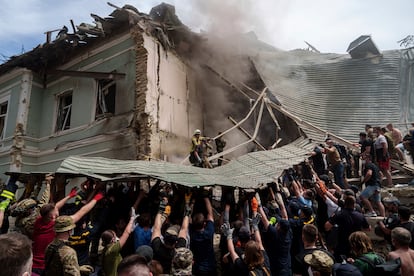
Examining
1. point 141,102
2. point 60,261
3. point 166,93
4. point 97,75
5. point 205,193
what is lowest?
point 60,261

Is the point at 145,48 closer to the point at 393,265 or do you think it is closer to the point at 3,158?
the point at 3,158

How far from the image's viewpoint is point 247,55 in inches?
501

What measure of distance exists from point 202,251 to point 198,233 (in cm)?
23

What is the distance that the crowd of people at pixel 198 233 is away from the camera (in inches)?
113

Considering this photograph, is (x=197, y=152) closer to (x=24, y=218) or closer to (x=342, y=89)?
(x=24, y=218)

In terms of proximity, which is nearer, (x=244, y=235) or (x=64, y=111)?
(x=244, y=235)

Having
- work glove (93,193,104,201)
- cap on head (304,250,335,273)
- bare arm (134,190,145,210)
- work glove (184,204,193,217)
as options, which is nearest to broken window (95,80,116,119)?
bare arm (134,190,145,210)

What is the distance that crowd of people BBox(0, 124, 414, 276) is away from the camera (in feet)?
9.43

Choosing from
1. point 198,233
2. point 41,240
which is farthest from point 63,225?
point 198,233

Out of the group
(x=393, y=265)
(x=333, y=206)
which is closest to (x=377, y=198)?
(x=333, y=206)

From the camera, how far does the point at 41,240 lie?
127 inches

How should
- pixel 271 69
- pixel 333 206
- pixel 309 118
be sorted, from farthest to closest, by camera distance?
1. pixel 271 69
2. pixel 309 118
3. pixel 333 206

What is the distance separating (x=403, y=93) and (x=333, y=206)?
9.25 m

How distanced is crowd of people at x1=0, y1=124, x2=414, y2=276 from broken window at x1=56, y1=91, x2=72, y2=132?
7389mm
